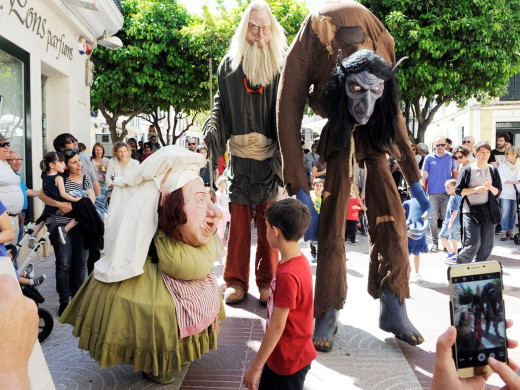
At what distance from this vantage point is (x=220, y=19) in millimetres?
15164

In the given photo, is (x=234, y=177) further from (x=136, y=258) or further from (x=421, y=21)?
(x=421, y=21)

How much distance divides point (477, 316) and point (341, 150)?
2001 millimetres

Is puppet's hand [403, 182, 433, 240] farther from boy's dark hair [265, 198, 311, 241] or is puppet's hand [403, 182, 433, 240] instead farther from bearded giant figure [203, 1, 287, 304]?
boy's dark hair [265, 198, 311, 241]

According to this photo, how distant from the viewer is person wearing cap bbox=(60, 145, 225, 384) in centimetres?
265

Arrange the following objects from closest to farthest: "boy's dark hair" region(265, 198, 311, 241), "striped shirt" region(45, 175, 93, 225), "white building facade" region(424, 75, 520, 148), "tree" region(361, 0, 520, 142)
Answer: "boy's dark hair" region(265, 198, 311, 241) → "striped shirt" region(45, 175, 93, 225) → "tree" region(361, 0, 520, 142) → "white building facade" region(424, 75, 520, 148)

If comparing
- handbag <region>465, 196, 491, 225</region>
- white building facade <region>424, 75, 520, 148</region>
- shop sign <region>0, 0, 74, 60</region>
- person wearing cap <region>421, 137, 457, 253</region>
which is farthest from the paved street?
white building facade <region>424, 75, 520, 148</region>

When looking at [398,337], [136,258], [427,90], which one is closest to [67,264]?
[136,258]

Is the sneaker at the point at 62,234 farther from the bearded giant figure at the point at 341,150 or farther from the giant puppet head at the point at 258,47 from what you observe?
the bearded giant figure at the point at 341,150

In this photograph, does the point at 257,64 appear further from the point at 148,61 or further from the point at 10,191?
the point at 148,61

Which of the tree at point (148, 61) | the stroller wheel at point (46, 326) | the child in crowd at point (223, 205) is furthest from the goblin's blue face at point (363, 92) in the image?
the tree at point (148, 61)

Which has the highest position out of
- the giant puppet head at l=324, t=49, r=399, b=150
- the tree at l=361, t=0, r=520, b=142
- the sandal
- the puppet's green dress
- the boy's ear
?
the tree at l=361, t=0, r=520, b=142

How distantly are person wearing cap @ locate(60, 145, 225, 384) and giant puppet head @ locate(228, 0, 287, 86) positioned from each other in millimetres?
1316

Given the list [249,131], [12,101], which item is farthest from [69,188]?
[12,101]

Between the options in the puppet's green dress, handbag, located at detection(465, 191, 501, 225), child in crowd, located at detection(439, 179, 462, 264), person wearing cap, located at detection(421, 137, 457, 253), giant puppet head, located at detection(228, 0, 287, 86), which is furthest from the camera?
person wearing cap, located at detection(421, 137, 457, 253)
